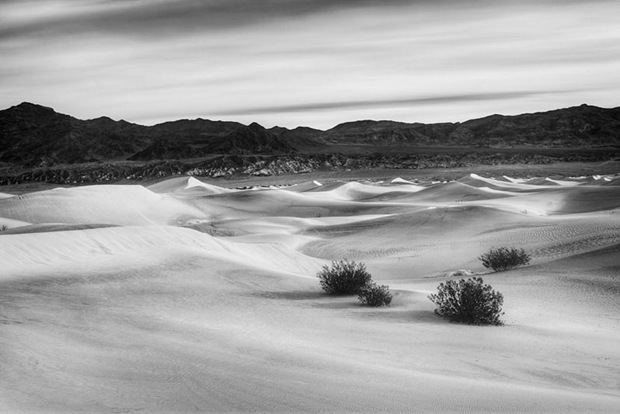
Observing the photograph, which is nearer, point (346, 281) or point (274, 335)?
point (274, 335)

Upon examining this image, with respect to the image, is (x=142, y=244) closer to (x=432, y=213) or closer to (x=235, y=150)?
(x=432, y=213)

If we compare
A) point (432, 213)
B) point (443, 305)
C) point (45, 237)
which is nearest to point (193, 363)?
point (443, 305)

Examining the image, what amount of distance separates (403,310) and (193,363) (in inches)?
204

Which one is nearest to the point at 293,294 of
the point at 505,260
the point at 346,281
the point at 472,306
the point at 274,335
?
the point at 346,281

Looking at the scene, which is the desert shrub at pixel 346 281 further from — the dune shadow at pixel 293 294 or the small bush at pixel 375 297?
the small bush at pixel 375 297

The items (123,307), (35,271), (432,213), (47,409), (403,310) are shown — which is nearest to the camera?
(47,409)

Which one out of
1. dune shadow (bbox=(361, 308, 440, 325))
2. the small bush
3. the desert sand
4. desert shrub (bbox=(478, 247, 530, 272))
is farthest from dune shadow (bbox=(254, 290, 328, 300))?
Answer: desert shrub (bbox=(478, 247, 530, 272))

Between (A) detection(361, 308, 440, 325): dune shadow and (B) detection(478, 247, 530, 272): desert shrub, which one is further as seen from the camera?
(B) detection(478, 247, 530, 272): desert shrub

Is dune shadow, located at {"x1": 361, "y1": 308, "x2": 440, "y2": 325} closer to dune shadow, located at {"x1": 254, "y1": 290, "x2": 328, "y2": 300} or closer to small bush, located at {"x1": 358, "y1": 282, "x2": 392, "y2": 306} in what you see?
small bush, located at {"x1": 358, "y1": 282, "x2": 392, "y2": 306}

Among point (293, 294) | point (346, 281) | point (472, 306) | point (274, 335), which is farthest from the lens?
point (346, 281)

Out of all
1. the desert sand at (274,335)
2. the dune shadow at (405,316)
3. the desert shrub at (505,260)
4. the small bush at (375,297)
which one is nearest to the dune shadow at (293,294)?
the desert sand at (274,335)

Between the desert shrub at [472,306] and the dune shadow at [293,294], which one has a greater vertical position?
the desert shrub at [472,306]

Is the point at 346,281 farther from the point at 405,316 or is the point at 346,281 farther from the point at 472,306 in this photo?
Result: the point at 472,306

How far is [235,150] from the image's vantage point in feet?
579
